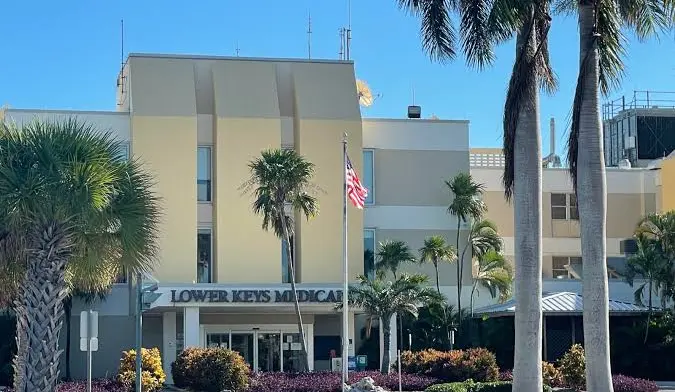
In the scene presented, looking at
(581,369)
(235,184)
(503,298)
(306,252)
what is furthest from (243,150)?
(581,369)

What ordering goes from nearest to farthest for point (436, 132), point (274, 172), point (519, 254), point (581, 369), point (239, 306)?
point (519, 254)
point (581, 369)
point (274, 172)
point (239, 306)
point (436, 132)

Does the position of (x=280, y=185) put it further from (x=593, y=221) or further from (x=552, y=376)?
(x=593, y=221)

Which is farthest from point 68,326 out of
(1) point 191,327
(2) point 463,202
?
(2) point 463,202

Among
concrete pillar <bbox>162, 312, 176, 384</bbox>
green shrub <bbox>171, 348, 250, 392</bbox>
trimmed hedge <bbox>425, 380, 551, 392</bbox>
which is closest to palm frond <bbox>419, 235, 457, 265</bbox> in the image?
concrete pillar <bbox>162, 312, 176, 384</bbox>

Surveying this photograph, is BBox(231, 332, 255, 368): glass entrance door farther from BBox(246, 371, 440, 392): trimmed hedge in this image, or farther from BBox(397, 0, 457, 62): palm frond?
BBox(397, 0, 457, 62): palm frond

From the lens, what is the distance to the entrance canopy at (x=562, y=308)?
4025 centimetres

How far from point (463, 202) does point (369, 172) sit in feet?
13.7

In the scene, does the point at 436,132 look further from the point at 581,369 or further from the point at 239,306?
the point at 581,369

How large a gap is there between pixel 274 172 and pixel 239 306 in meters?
5.98

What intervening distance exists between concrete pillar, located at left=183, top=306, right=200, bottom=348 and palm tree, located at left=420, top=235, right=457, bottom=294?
9.34 metres

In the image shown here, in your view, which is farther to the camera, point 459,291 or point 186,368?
point 459,291

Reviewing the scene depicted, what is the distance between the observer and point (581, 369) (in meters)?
32.5

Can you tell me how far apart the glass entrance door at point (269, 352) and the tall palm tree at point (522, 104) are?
23.7 meters

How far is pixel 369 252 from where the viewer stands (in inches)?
1754
